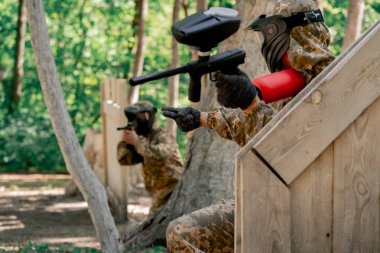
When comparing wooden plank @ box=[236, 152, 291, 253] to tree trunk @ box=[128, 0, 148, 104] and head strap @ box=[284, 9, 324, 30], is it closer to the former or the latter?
head strap @ box=[284, 9, 324, 30]

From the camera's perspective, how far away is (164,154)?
9.33 metres

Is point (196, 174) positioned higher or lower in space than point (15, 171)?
higher

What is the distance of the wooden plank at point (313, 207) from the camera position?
3410 millimetres

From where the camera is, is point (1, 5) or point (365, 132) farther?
point (1, 5)

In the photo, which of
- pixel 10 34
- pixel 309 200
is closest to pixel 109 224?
pixel 309 200

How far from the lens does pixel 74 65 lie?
2022cm

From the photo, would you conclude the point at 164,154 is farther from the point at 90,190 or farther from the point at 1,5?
the point at 1,5

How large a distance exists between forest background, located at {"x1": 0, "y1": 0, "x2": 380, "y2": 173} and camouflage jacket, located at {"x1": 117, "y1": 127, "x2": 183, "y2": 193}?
334 inches

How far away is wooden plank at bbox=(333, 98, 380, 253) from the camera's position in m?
3.43

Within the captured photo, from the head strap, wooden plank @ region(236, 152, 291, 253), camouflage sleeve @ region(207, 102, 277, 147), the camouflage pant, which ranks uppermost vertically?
the head strap

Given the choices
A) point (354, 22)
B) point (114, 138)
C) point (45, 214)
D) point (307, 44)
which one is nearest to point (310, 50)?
point (307, 44)

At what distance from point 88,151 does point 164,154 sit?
4277 mm

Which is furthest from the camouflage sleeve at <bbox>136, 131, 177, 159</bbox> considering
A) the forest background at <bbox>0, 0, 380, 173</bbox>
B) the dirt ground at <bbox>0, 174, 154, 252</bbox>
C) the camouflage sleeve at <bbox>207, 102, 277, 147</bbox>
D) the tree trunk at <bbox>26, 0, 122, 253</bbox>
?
the forest background at <bbox>0, 0, 380, 173</bbox>

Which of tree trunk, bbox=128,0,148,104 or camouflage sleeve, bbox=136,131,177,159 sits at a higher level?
tree trunk, bbox=128,0,148,104
